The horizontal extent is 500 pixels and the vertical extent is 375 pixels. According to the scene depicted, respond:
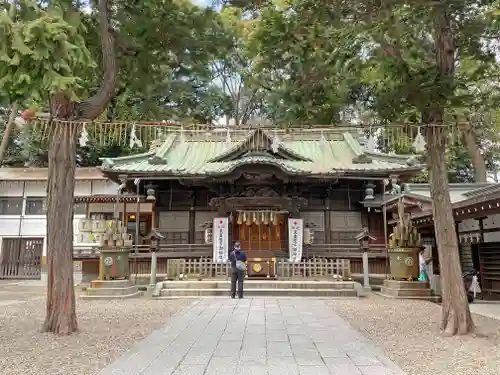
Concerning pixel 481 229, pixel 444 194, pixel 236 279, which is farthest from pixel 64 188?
pixel 481 229

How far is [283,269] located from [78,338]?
30.9 ft

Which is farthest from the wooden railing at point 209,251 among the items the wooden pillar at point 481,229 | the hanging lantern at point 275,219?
the wooden pillar at point 481,229

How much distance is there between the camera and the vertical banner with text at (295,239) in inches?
661

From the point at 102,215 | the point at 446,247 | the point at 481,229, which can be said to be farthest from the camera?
the point at 102,215

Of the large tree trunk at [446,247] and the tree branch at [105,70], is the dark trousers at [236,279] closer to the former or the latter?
the large tree trunk at [446,247]

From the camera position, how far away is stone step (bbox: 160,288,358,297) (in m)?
13.9

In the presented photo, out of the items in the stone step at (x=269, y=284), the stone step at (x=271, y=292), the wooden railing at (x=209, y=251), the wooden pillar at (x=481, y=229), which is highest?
the wooden pillar at (x=481, y=229)

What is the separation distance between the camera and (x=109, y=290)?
13.8 meters

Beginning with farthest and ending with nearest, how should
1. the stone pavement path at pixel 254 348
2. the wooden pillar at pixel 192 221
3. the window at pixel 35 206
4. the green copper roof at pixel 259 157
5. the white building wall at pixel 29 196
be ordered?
the window at pixel 35 206 → the white building wall at pixel 29 196 → the wooden pillar at pixel 192 221 → the green copper roof at pixel 259 157 → the stone pavement path at pixel 254 348

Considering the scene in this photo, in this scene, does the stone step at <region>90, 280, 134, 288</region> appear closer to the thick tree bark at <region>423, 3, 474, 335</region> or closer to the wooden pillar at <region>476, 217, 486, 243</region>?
the thick tree bark at <region>423, 3, 474, 335</region>

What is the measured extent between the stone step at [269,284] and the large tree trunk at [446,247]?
668 centimetres

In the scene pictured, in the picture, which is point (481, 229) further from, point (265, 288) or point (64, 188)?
point (64, 188)

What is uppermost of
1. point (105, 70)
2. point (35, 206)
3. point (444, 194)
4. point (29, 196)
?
point (29, 196)

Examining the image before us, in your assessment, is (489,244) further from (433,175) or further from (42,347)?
(42,347)
